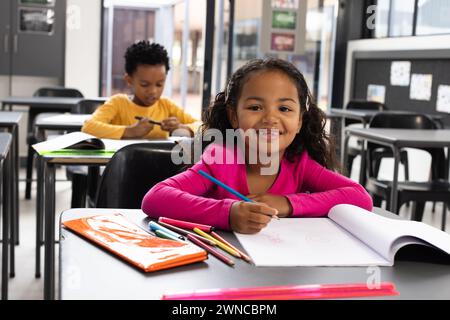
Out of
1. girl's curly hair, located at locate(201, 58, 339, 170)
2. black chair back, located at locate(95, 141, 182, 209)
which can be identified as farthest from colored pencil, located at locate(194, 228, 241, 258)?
black chair back, located at locate(95, 141, 182, 209)

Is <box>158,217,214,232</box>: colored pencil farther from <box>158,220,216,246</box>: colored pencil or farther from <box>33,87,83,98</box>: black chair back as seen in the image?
<box>33,87,83,98</box>: black chair back

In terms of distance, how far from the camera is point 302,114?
4.99 ft

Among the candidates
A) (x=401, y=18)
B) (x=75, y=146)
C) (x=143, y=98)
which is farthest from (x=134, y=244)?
(x=401, y=18)

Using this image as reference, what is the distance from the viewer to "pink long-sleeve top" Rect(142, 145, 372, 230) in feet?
3.72

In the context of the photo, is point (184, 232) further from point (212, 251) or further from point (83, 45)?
point (83, 45)

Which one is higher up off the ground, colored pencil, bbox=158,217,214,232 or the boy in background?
the boy in background

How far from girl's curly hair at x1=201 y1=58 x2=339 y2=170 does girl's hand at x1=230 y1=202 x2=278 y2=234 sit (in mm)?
439

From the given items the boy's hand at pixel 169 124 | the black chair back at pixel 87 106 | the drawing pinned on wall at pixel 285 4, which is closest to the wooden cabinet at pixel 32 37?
the drawing pinned on wall at pixel 285 4

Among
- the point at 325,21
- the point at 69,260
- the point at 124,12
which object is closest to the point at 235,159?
the point at 69,260

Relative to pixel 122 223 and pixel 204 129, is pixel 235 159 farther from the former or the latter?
pixel 122 223

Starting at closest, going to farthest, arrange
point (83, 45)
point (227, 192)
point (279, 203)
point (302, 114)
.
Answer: point (279, 203) < point (227, 192) < point (302, 114) < point (83, 45)

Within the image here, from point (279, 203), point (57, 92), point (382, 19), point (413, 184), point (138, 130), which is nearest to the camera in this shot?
point (279, 203)

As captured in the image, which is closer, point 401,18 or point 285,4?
point 285,4

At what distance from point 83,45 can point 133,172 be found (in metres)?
4.54
